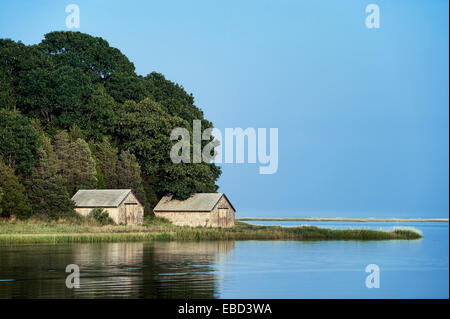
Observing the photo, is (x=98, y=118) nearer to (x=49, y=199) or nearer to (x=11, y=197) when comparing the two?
(x=49, y=199)

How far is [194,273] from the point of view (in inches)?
1390

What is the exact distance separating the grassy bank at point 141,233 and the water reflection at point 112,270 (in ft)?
12.2

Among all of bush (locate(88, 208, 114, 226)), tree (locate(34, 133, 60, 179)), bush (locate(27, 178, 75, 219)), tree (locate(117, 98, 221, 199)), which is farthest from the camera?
tree (locate(117, 98, 221, 199))

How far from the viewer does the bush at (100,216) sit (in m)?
67.9

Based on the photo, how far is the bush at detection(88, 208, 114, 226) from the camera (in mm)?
67938

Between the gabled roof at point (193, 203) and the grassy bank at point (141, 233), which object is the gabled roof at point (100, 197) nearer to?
the grassy bank at point (141, 233)

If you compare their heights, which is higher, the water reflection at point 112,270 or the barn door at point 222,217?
the barn door at point 222,217

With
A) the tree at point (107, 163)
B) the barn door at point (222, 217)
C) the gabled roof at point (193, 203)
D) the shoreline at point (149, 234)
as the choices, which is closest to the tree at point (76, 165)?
the tree at point (107, 163)

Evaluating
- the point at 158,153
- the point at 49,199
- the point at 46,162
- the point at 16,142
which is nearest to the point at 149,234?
the point at 49,199

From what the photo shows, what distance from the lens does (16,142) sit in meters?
68.6

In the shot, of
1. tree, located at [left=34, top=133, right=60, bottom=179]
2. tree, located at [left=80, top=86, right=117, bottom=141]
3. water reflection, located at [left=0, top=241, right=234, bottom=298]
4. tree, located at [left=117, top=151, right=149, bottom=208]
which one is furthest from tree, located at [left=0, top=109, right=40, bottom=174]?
water reflection, located at [left=0, top=241, right=234, bottom=298]

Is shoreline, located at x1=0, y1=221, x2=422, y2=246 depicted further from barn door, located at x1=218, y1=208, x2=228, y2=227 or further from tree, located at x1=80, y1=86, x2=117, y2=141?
tree, located at x1=80, y1=86, x2=117, y2=141

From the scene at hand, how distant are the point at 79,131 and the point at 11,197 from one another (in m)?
15.8

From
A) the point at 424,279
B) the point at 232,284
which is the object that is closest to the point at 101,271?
→ the point at 232,284
